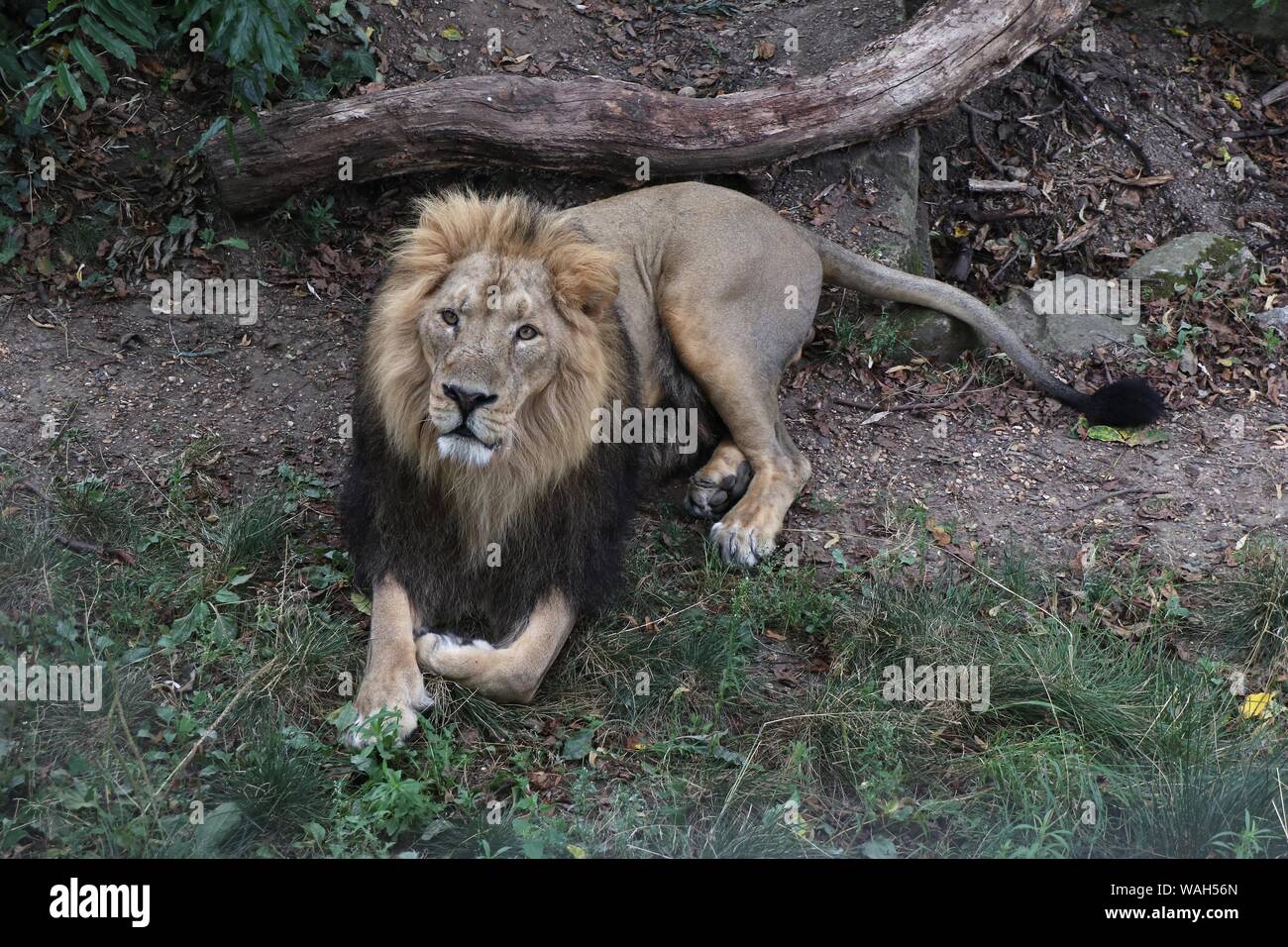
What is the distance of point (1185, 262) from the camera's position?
697 centimetres

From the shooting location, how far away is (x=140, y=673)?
4.23 m

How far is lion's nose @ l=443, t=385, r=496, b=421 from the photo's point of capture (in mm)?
3912

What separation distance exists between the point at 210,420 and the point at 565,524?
6.52 feet

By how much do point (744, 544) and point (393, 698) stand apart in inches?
66.6

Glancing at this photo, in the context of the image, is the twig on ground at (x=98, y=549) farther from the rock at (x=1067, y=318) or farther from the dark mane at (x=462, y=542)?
the rock at (x=1067, y=318)

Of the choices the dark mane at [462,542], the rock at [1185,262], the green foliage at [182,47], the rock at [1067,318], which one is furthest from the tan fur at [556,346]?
the rock at [1185,262]

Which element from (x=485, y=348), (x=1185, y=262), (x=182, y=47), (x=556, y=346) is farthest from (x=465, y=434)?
(x=1185, y=262)

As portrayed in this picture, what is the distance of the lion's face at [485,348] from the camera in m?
3.95

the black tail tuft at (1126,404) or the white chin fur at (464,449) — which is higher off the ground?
the black tail tuft at (1126,404)

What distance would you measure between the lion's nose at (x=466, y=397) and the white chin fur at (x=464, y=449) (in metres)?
0.09

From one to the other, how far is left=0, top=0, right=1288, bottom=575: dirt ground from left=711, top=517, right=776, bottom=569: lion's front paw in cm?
23

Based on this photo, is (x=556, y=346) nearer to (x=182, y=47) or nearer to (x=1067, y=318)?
(x=182, y=47)

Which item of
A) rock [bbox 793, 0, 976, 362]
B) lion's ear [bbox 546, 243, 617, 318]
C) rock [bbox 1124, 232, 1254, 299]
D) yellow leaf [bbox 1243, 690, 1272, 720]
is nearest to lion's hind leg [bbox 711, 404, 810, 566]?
rock [bbox 793, 0, 976, 362]

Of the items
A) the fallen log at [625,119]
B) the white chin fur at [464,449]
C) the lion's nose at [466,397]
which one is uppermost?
the fallen log at [625,119]
